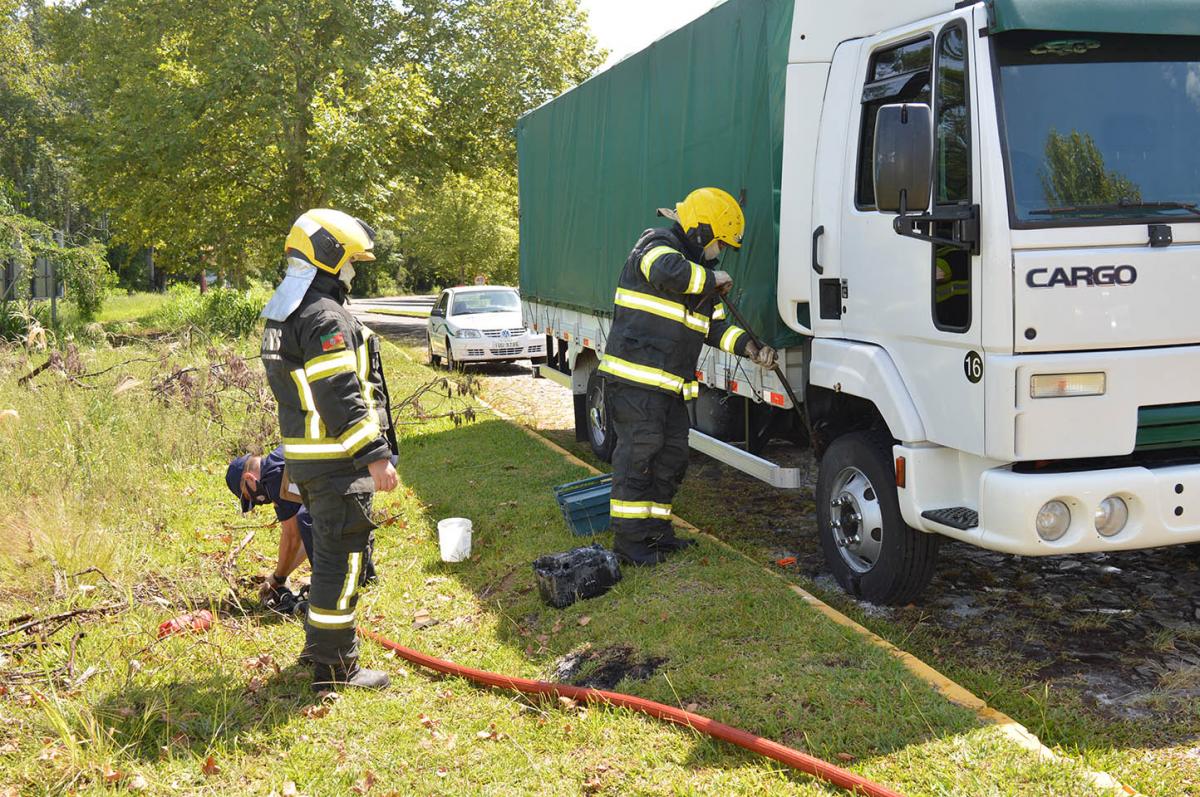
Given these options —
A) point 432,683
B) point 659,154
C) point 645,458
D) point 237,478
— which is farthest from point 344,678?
point 659,154

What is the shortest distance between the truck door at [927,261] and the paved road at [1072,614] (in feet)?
3.58

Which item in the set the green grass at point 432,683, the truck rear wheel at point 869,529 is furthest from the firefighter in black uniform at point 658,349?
the truck rear wheel at point 869,529

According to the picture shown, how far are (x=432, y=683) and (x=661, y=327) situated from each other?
2.30m

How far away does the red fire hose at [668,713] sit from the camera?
11.0 ft

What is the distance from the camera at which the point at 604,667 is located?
458cm

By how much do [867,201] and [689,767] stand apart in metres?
2.76

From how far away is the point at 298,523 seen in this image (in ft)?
17.2

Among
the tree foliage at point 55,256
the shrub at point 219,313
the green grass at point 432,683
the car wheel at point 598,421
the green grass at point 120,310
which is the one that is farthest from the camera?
the green grass at point 120,310

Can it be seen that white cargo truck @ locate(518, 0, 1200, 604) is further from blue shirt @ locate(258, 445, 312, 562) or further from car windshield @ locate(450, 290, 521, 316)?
car windshield @ locate(450, 290, 521, 316)

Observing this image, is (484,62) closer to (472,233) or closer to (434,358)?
(434,358)

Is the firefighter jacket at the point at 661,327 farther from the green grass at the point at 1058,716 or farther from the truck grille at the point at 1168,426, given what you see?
the truck grille at the point at 1168,426

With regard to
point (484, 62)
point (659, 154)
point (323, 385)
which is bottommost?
point (323, 385)

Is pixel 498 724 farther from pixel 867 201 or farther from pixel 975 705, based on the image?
pixel 867 201

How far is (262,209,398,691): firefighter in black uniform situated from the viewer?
13.7 feet
